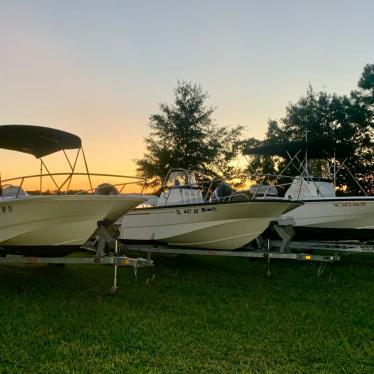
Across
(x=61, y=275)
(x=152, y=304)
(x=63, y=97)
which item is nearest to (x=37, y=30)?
(x=63, y=97)

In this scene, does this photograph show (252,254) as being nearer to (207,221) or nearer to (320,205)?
(207,221)

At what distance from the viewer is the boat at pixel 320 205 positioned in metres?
10.3

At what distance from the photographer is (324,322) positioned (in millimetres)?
5414

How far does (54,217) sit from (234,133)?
Answer: 96.7 feet

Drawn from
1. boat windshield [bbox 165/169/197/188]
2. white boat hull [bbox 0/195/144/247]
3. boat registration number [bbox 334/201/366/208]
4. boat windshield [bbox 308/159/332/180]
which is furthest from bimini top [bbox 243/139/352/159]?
white boat hull [bbox 0/195/144/247]

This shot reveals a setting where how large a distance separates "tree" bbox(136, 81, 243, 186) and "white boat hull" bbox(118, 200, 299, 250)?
71.4ft

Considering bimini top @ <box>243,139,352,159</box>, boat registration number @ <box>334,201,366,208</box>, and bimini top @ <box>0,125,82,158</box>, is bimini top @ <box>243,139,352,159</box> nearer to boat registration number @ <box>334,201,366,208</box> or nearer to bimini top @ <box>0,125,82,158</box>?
boat registration number @ <box>334,201,366,208</box>

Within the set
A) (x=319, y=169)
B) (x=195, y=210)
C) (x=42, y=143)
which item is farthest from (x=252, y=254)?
(x=319, y=169)

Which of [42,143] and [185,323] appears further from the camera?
[42,143]

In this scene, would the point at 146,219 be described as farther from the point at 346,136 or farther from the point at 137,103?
the point at 346,136

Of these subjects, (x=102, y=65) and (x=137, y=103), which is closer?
(x=102, y=65)

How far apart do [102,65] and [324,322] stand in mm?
10774

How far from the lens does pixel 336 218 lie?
10.5 m

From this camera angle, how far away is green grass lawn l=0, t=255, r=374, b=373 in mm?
4016
